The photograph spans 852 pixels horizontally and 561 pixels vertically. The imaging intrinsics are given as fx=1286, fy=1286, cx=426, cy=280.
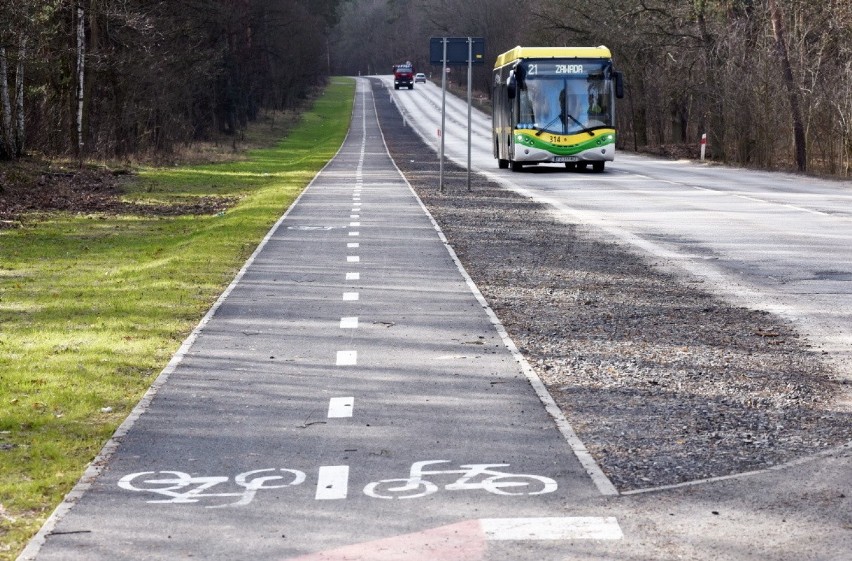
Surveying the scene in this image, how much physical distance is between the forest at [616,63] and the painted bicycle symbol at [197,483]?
2190cm

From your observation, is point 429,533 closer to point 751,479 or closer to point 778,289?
point 751,479

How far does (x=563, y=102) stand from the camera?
3838 centimetres

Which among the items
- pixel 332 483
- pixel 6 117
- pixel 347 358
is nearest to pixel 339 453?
pixel 332 483

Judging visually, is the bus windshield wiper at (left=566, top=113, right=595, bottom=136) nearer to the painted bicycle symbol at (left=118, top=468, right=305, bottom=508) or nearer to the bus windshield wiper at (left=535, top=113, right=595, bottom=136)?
the bus windshield wiper at (left=535, top=113, right=595, bottom=136)

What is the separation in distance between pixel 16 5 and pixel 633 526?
2406cm

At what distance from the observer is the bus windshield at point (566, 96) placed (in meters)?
38.0

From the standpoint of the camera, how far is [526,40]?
8100cm

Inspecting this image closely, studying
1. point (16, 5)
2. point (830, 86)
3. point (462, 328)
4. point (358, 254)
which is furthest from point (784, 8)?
point (462, 328)

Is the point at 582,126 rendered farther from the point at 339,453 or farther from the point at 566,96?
the point at 339,453

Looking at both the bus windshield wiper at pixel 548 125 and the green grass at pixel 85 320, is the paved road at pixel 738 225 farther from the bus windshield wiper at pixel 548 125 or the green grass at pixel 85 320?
the green grass at pixel 85 320

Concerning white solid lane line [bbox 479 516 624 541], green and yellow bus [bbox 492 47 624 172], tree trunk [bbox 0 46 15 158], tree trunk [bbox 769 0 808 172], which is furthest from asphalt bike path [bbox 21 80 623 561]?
tree trunk [bbox 769 0 808 172]

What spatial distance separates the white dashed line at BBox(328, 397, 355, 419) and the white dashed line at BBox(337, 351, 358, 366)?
1.27m

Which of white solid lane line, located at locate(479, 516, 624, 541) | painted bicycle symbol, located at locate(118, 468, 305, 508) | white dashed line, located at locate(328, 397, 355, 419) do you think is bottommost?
painted bicycle symbol, located at locate(118, 468, 305, 508)

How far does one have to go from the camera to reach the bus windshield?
125 feet
